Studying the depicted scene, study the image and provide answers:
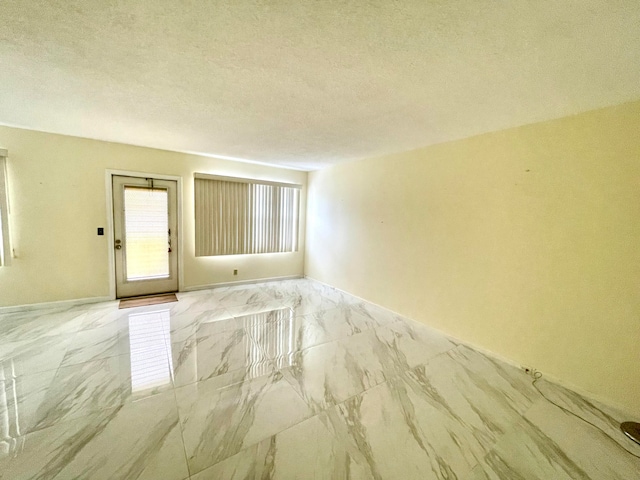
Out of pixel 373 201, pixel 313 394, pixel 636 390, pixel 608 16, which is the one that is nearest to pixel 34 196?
pixel 313 394

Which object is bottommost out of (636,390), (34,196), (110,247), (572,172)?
(636,390)

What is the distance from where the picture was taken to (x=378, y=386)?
214cm

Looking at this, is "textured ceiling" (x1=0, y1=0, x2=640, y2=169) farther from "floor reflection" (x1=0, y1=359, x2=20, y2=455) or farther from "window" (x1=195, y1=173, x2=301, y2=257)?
"floor reflection" (x1=0, y1=359, x2=20, y2=455)

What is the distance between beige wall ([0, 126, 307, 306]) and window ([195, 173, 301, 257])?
70 cm

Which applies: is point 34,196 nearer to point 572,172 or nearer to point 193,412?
point 193,412

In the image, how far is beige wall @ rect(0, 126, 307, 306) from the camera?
3.32 meters

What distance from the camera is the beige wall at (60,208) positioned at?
10.9 ft

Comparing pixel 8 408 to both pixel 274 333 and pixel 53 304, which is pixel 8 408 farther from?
pixel 53 304

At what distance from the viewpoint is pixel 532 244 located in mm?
2475

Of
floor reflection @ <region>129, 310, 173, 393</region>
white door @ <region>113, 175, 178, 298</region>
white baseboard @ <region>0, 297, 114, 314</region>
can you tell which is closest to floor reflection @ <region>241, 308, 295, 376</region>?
floor reflection @ <region>129, 310, 173, 393</region>

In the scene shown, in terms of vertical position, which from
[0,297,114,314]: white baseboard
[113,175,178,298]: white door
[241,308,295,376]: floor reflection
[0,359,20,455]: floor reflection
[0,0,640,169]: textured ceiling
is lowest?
[0,359,20,455]: floor reflection

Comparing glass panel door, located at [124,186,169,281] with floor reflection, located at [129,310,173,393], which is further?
glass panel door, located at [124,186,169,281]

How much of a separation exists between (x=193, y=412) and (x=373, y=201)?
11.8 feet

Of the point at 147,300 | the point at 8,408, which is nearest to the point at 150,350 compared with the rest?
the point at 8,408
